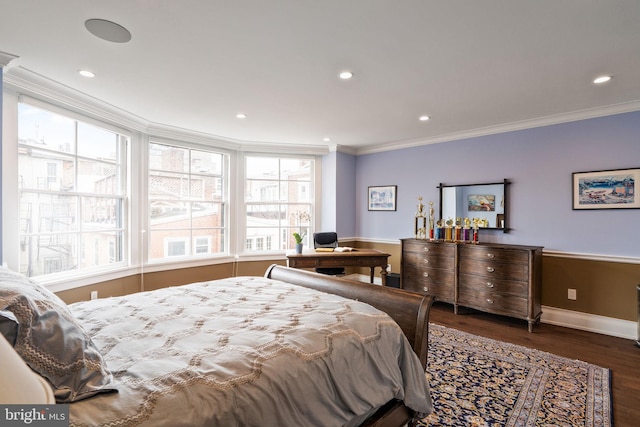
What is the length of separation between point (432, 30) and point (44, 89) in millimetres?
3393

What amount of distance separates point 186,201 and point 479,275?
423 centimetres

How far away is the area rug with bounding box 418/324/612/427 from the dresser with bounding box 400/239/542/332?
707 millimetres

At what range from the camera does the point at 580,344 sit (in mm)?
3053

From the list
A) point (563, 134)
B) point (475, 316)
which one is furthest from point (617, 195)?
point (475, 316)

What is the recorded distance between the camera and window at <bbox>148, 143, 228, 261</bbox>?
4.24 metres

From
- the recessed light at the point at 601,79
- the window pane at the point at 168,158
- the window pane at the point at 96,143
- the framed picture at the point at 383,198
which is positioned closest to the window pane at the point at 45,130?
the window pane at the point at 96,143

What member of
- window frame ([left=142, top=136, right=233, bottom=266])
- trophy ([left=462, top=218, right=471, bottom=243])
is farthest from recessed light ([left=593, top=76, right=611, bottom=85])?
window frame ([left=142, top=136, right=233, bottom=266])

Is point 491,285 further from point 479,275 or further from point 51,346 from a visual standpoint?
point 51,346

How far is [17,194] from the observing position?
2.62 m

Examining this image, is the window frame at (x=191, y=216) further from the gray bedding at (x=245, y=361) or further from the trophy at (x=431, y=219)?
the trophy at (x=431, y=219)

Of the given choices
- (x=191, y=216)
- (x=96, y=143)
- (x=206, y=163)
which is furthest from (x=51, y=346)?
(x=206, y=163)

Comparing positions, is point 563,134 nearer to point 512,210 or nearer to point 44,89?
point 512,210

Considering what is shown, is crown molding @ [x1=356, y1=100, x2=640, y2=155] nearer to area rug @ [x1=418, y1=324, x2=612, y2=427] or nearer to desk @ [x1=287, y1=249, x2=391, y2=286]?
desk @ [x1=287, y1=249, x2=391, y2=286]

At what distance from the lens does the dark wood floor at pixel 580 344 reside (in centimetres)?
212
